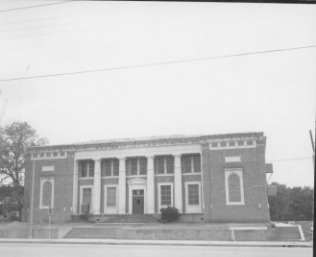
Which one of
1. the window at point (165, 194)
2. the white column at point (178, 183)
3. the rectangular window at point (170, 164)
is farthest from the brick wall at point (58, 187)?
the white column at point (178, 183)

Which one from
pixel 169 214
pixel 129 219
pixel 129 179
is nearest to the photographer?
pixel 169 214

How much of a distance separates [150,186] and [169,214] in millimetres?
4073

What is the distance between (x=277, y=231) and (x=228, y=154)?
11.0 m

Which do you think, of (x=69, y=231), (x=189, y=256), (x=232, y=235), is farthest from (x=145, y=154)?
(x=189, y=256)

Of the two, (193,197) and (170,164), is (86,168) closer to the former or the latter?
(170,164)

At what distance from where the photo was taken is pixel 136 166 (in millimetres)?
43125

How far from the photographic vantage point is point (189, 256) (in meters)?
16.8

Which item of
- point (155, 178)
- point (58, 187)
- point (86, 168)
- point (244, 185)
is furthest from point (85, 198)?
point (244, 185)

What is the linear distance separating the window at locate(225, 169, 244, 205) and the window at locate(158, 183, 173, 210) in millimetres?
6160

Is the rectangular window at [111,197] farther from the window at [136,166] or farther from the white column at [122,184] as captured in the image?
the window at [136,166]

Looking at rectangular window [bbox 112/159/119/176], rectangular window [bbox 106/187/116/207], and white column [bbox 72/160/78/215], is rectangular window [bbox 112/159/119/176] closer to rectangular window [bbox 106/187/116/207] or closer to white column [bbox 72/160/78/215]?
rectangular window [bbox 106/187/116/207]

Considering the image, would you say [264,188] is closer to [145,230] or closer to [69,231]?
[145,230]

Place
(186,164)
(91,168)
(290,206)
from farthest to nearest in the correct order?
1. (290,206)
2. (91,168)
3. (186,164)

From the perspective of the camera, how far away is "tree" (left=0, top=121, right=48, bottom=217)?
148 feet
